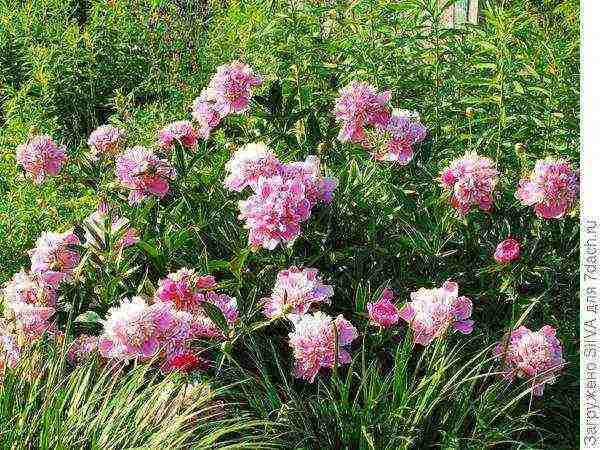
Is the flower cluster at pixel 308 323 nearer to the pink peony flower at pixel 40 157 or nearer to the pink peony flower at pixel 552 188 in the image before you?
the pink peony flower at pixel 552 188

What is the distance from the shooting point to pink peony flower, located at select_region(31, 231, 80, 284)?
10.5 ft

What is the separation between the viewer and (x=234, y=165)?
3.14 m

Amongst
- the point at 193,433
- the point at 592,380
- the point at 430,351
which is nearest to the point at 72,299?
the point at 193,433

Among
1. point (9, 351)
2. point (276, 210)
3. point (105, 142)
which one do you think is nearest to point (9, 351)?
point (9, 351)

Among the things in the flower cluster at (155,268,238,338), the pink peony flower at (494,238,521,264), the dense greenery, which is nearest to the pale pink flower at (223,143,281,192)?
the dense greenery

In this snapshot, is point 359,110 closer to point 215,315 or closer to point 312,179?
point 312,179

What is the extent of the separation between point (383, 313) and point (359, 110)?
2.33 ft

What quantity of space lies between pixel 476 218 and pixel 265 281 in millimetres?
787

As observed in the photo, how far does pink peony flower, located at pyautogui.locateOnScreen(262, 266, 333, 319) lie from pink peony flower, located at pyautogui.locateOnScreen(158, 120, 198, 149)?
0.74m

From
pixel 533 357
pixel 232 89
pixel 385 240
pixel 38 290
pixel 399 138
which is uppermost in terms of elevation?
pixel 232 89

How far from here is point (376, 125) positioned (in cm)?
335

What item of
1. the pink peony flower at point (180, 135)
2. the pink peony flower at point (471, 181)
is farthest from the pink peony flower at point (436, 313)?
the pink peony flower at point (180, 135)

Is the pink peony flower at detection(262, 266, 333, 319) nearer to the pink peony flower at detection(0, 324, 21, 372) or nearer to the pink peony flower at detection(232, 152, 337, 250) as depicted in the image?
the pink peony flower at detection(232, 152, 337, 250)

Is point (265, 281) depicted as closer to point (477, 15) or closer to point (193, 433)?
point (193, 433)
